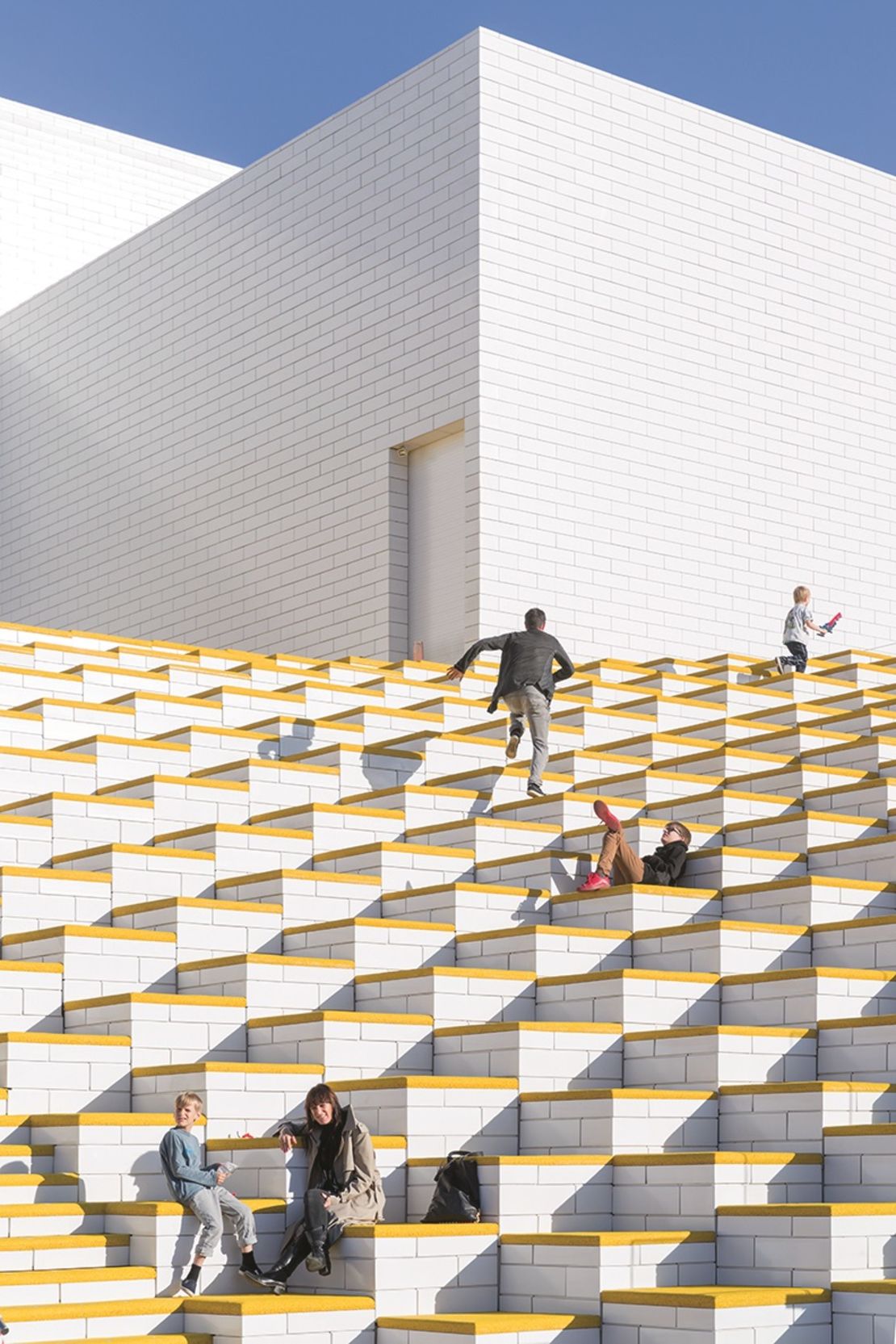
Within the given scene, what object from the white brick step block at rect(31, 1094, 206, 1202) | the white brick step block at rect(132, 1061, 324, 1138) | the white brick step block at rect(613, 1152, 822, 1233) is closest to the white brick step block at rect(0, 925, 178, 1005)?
the white brick step block at rect(132, 1061, 324, 1138)

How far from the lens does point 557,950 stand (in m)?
10.5

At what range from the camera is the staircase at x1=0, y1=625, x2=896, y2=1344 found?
8305 millimetres

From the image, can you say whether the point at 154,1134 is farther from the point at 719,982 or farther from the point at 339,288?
the point at 339,288

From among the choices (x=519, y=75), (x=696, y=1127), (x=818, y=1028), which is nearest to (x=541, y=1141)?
(x=696, y=1127)

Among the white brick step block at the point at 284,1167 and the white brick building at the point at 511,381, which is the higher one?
the white brick building at the point at 511,381

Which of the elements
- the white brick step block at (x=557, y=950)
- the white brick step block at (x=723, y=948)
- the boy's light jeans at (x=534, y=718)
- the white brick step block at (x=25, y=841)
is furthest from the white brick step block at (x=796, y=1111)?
the white brick step block at (x=25, y=841)

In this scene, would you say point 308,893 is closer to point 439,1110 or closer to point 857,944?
point 439,1110

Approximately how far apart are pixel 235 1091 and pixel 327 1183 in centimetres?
79

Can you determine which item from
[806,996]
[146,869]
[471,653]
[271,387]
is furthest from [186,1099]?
[271,387]

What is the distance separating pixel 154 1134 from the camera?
29.8ft

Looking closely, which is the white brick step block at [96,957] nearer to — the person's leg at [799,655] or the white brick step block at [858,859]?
the white brick step block at [858,859]

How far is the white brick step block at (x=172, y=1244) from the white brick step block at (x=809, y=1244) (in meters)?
2.00

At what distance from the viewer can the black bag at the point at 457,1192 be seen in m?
8.72

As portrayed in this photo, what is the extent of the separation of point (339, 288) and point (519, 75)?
2.85 meters
